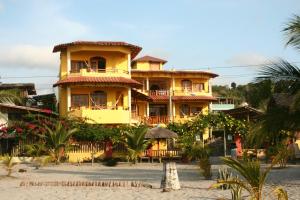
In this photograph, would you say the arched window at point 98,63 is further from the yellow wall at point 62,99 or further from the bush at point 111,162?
the bush at point 111,162

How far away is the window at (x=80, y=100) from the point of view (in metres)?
36.2

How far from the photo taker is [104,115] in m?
Result: 34.6

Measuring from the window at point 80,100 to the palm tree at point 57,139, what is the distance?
24.6 ft

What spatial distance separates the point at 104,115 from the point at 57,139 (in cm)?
701

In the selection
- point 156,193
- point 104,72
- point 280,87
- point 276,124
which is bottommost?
point 156,193

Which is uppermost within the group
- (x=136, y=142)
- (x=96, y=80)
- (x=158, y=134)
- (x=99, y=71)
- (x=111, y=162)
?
(x=99, y=71)

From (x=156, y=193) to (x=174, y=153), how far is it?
54.1ft

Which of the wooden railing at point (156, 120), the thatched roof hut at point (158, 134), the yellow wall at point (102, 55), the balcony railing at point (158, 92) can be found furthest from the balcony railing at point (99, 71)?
the balcony railing at point (158, 92)

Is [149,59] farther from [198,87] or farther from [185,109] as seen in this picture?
[185,109]

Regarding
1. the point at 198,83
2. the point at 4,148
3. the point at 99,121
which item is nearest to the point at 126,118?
the point at 99,121

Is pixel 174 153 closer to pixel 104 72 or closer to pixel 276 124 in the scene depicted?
pixel 104 72

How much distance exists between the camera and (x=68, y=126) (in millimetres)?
30750

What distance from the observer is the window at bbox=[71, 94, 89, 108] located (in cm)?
3625

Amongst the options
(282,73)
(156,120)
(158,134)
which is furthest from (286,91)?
(156,120)
